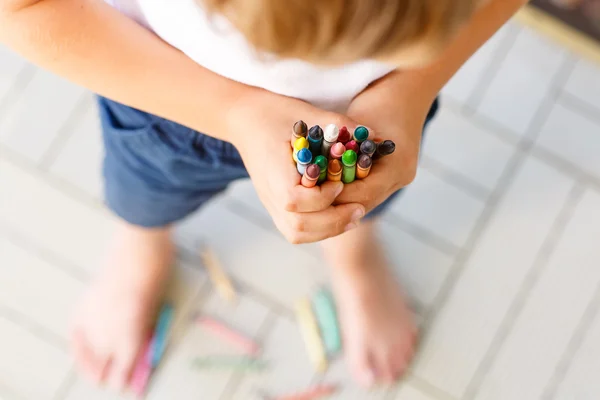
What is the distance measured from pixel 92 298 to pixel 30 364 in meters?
0.13

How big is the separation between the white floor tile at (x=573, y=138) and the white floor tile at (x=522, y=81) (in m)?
0.04

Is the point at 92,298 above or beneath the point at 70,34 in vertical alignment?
beneath

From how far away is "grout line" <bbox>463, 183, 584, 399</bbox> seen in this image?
0.97m

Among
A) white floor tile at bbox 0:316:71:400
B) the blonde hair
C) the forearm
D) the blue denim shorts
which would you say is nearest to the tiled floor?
white floor tile at bbox 0:316:71:400

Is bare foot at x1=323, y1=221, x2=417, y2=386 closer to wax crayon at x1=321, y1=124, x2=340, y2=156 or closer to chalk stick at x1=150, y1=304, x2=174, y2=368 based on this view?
chalk stick at x1=150, y1=304, x2=174, y2=368

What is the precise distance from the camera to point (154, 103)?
537 millimetres

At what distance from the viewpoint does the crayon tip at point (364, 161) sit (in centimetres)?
44

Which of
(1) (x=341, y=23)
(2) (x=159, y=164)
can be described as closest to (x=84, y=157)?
(2) (x=159, y=164)

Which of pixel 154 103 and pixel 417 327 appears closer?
pixel 154 103

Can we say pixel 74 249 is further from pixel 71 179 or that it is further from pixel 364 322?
pixel 364 322

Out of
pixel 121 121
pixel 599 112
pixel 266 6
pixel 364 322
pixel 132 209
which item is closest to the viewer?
pixel 266 6

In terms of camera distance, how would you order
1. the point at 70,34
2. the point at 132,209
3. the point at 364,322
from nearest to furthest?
the point at 70,34 < the point at 132,209 < the point at 364,322

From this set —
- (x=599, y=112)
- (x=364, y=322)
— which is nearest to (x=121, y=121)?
(x=364, y=322)

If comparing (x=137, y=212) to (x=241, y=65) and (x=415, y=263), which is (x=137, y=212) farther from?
(x=415, y=263)
